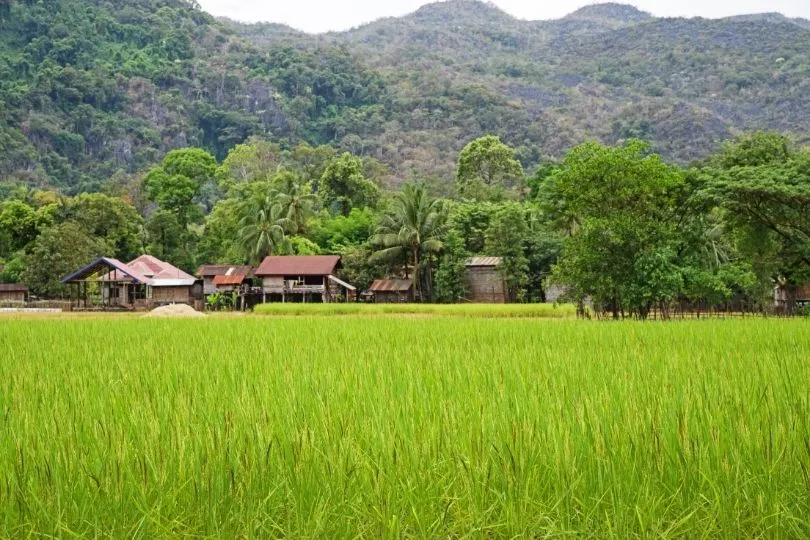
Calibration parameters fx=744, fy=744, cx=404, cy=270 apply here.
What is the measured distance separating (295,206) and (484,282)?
47.1ft

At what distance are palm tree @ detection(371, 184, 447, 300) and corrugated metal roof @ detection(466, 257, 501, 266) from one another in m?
1.89

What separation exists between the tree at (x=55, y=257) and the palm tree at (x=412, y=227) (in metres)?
17.3

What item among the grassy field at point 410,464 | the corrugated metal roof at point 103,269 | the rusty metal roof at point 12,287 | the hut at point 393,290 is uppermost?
the corrugated metal roof at point 103,269

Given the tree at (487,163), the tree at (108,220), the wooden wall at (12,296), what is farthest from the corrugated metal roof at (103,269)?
the tree at (487,163)

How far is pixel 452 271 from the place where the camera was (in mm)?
40469

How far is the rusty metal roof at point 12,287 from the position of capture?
149 ft

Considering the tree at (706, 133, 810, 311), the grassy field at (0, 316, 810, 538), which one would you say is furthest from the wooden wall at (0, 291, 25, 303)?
the grassy field at (0, 316, 810, 538)

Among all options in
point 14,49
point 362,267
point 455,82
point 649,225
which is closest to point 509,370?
point 649,225

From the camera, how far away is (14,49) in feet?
426

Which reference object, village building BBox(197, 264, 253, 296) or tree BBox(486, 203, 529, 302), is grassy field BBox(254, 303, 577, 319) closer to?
tree BBox(486, 203, 529, 302)

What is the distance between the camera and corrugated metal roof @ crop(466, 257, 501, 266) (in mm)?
41062

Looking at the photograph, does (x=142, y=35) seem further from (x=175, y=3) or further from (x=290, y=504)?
(x=290, y=504)

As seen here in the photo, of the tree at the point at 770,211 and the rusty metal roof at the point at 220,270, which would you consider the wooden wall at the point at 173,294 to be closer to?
the rusty metal roof at the point at 220,270

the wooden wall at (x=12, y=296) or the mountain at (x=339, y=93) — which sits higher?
the mountain at (x=339, y=93)
